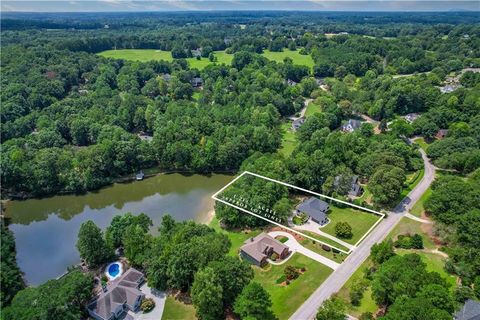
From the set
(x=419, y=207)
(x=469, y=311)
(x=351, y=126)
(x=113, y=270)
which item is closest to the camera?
(x=469, y=311)

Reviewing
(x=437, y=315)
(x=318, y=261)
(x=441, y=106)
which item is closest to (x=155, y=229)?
(x=318, y=261)

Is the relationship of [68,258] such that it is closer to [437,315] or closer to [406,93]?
[437,315]

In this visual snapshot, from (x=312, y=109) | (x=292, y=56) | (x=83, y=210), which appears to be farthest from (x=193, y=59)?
(x=83, y=210)

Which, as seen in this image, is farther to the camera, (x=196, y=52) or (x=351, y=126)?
(x=196, y=52)

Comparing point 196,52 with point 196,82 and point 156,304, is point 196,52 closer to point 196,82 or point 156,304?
point 196,82

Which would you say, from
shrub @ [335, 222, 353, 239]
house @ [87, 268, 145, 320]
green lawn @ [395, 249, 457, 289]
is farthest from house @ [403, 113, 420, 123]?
house @ [87, 268, 145, 320]

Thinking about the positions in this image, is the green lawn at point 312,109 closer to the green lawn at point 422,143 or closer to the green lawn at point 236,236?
the green lawn at point 422,143
